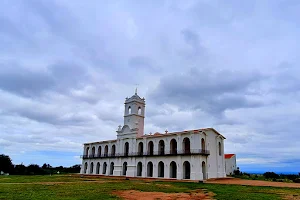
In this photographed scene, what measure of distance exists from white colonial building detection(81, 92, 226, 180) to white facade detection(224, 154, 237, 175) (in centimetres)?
968

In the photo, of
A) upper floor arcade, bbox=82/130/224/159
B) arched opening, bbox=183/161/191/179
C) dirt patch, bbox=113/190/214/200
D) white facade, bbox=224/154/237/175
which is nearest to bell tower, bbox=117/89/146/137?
upper floor arcade, bbox=82/130/224/159

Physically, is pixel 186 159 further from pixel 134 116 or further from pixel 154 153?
pixel 134 116

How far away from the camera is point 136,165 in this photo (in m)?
40.6

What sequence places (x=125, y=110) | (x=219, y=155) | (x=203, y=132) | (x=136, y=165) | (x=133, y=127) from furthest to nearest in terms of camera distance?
(x=125, y=110) → (x=133, y=127) → (x=136, y=165) → (x=219, y=155) → (x=203, y=132)

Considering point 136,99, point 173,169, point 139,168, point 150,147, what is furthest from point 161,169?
point 136,99

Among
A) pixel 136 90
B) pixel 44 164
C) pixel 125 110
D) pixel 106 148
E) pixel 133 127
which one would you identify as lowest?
pixel 44 164

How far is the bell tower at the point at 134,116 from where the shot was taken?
43594 mm

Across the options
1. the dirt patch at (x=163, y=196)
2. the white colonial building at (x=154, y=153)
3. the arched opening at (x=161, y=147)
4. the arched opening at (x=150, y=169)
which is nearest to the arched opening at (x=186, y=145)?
the white colonial building at (x=154, y=153)

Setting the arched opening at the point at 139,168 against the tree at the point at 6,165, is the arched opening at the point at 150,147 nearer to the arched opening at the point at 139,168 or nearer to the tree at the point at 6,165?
the arched opening at the point at 139,168

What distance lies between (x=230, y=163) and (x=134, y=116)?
2133 centimetres

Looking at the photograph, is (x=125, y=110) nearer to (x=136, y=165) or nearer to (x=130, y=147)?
(x=130, y=147)

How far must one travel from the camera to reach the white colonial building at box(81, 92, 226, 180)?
108ft

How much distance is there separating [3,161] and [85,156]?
65.1 feet

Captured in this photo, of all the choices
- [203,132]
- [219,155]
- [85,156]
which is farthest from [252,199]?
[85,156]
